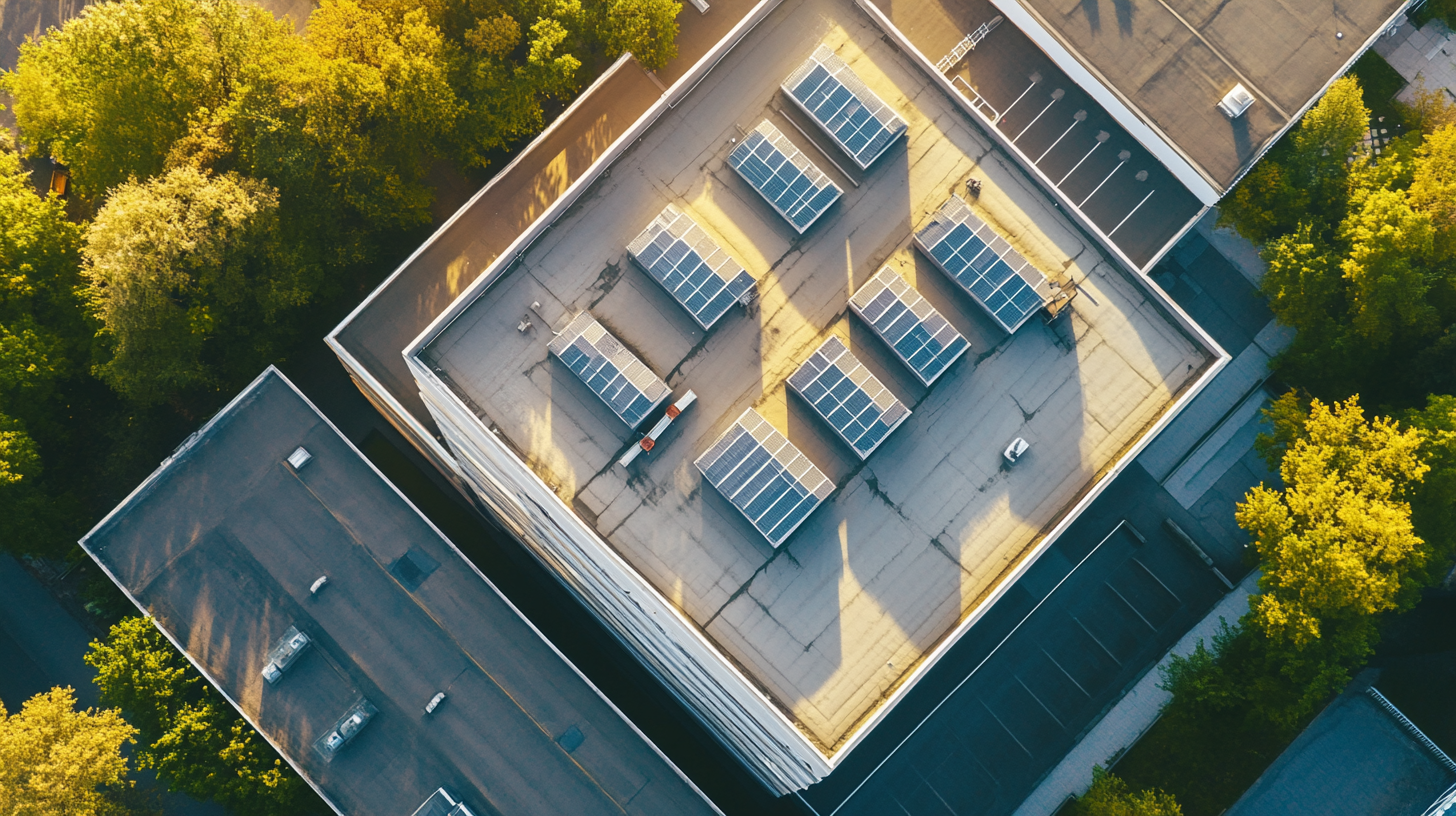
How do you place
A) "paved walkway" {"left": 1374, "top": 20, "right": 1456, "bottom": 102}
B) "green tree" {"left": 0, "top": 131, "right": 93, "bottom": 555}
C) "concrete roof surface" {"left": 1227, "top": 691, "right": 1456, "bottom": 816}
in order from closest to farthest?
"green tree" {"left": 0, "top": 131, "right": 93, "bottom": 555} < "concrete roof surface" {"left": 1227, "top": 691, "right": 1456, "bottom": 816} < "paved walkway" {"left": 1374, "top": 20, "right": 1456, "bottom": 102}

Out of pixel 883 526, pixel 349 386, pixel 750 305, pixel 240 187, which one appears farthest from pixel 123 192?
pixel 883 526

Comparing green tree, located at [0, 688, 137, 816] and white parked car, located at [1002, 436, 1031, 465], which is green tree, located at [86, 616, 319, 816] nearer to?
green tree, located at [0, 688, 137, 816]

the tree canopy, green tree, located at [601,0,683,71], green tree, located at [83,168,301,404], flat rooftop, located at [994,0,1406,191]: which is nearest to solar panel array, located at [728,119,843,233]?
green tree, located at [601,0,683,71]

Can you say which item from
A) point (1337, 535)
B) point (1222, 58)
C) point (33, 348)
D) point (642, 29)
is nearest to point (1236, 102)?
point (1222, 58)

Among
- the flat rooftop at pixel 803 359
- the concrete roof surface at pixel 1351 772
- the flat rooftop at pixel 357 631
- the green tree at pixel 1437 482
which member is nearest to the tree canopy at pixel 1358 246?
the green tree at pixel 1437 482

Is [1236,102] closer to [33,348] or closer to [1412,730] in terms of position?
[1412,730]

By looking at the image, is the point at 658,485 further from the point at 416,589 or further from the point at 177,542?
the point at 177,542

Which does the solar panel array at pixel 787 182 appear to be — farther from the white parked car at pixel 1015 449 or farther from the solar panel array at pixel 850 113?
the white parked car at pixel 1015 449
